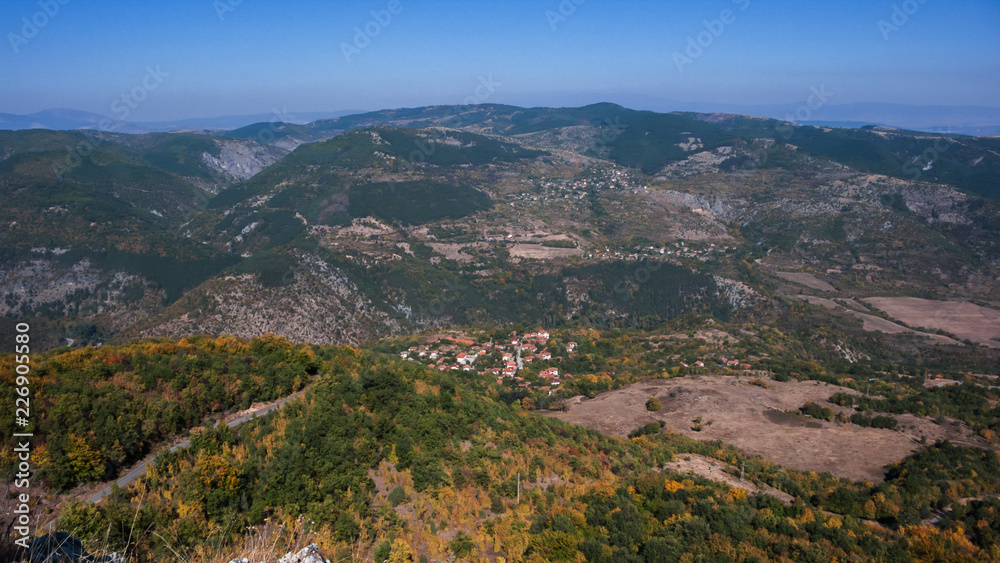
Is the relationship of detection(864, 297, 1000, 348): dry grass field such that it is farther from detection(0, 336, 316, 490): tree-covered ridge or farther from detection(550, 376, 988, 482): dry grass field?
detection(0, 336, 316, 490): tree-covered ridge

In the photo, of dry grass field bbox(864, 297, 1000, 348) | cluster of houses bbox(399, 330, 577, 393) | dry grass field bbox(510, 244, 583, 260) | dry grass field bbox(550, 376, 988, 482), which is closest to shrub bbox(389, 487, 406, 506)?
dry grass field bbox(550, 376, 988, 482)

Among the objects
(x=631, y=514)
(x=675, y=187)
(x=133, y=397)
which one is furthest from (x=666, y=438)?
(x=675, y=187)

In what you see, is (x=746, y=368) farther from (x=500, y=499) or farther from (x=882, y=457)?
(x=500, y=499)

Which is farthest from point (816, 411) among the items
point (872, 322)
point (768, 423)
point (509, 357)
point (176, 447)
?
point (872, 322)

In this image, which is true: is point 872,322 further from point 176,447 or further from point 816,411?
point 176,447

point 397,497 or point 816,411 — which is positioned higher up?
point 397,497

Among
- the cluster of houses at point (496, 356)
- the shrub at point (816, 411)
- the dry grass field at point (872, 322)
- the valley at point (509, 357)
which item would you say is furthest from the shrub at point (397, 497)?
the dry grass field at point (872, 322)
